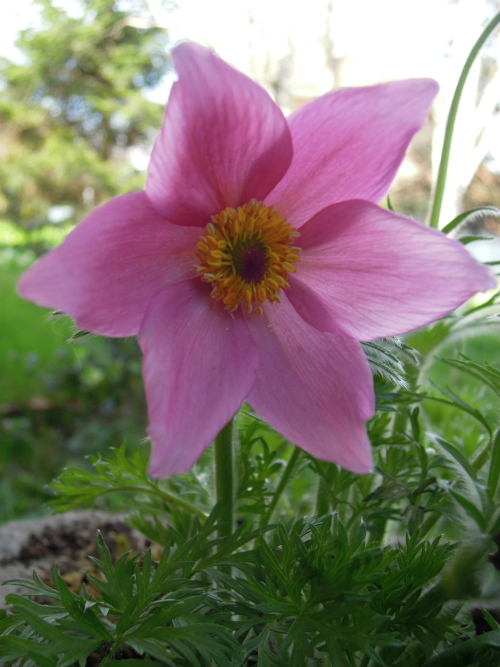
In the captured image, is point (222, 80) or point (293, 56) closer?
point (222, 80)

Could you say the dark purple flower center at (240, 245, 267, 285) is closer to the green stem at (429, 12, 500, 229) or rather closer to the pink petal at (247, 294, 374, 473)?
the pink petal at (247, 294, 374, 473)

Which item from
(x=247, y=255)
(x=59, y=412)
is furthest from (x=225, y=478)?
(x=59, y=412)

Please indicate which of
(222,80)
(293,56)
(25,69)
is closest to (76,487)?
(222,80)

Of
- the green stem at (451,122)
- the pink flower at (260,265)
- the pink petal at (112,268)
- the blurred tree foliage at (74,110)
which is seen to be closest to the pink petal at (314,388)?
the pink flower at (260,265)

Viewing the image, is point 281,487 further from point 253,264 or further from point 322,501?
point 253,264

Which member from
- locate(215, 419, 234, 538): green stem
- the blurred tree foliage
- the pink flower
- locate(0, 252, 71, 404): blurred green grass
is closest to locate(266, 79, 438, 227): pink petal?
the pink flower

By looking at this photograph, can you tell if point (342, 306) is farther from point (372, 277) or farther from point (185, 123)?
point (185, 123)

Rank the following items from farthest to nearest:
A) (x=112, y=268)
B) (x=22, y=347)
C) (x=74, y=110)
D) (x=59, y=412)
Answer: (x=74, y=110), (x=22, y=347), (x=59, y=412), (x=112, y=268)
